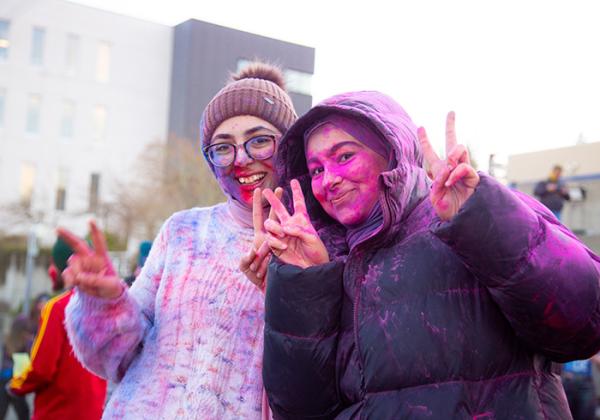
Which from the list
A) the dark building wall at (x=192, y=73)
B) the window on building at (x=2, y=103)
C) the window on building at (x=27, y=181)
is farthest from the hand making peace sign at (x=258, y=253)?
the window on building at (x=2, y=103)

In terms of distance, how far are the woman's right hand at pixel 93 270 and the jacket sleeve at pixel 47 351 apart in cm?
205

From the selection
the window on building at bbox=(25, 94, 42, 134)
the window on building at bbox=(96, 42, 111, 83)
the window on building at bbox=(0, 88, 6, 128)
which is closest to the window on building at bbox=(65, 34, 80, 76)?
the window on building at bbox=(96, 42, 111, 83)

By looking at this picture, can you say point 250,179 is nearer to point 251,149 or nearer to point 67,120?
point 251,149

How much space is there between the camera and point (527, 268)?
5.41 feet

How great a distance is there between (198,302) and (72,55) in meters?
30.1

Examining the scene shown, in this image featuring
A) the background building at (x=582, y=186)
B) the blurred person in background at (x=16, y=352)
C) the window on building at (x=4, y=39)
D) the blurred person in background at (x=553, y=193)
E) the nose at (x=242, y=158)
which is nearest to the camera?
the nose at (x=242, y=158)

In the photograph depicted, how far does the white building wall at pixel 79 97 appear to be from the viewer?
1133 inches

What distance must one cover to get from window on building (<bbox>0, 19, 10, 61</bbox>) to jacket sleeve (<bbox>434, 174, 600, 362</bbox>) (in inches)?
1205

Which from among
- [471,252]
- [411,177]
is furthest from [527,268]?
[411,177]

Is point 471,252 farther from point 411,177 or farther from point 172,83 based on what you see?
point 172,83

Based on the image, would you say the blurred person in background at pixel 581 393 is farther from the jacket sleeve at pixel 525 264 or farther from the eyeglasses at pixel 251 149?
the jacket sleeve at pixel 525 264

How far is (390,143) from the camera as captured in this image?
2.00m

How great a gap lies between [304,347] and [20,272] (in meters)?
27.6

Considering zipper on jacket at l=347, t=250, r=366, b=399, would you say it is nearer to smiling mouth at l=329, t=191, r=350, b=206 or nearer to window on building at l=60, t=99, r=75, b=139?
smiling mouth at l=329, t=191, r=350, b=206
